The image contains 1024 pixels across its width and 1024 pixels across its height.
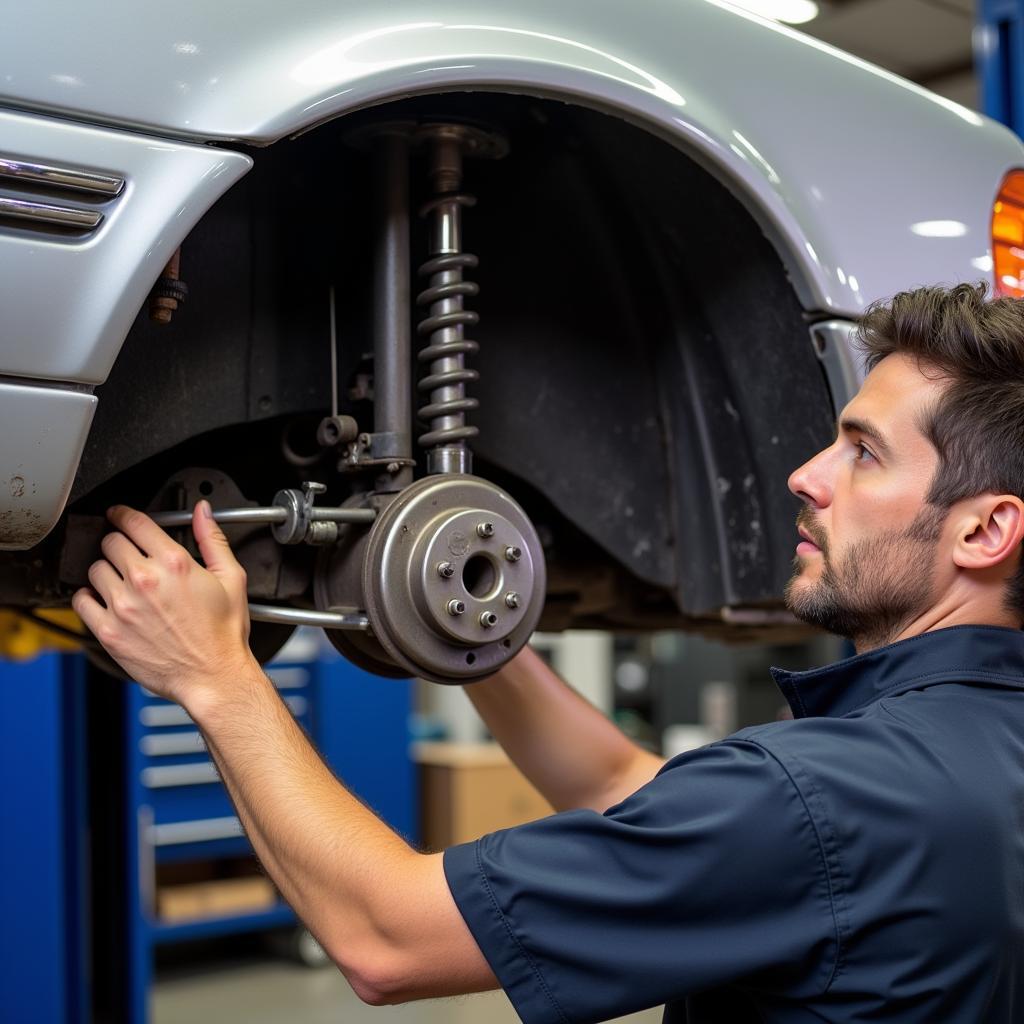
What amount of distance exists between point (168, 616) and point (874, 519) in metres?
0.54

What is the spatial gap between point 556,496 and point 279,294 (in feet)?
1.19

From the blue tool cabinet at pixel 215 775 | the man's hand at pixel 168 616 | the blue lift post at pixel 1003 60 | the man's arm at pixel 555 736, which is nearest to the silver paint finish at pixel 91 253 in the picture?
the man's hand at pixel 168 616

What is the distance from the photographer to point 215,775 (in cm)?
322

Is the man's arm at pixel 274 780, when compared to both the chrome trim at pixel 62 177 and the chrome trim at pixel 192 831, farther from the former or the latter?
the chrome trim at pixel 192 831

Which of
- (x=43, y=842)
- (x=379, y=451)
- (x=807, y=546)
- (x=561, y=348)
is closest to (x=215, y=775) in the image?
(x=43, y=842)

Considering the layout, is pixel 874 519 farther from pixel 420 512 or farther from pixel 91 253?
pixel 91 253

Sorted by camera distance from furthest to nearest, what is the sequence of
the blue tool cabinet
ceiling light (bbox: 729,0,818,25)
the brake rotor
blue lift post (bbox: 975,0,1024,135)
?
1. ceiling light (bbox: 729,0,818,25)
2. the blue tool cabinet
3. blue lift post (bbox: 975,0,1024,135)
4. the brake rotor

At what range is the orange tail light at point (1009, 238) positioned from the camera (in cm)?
121

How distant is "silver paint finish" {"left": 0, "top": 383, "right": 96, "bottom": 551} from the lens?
753mm

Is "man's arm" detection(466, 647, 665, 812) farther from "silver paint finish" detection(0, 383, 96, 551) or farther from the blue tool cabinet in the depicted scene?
the blue tool cabinet

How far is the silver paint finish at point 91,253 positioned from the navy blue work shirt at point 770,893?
0.40 metres

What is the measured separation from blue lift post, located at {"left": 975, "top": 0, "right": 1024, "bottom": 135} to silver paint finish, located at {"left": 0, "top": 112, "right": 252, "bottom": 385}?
1.49m

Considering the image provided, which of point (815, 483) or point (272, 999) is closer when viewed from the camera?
point (815, 483)

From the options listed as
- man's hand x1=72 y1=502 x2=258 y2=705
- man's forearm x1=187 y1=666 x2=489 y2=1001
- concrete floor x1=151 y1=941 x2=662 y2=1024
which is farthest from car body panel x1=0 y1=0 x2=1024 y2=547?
concrete floor x1=151 y1=941 x2=662 y2=1024
